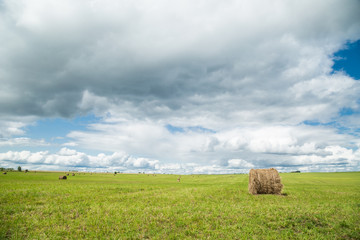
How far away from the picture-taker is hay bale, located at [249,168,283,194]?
22875mm

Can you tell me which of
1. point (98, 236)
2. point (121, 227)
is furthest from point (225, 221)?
point (98, 236)

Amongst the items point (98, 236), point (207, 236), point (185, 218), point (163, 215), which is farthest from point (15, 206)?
point (207, 236)

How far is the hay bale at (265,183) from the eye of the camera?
22875 mm

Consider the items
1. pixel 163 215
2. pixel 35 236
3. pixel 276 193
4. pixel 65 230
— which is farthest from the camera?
pixel 276 193

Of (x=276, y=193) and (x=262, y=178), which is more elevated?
(x=262, y=178)

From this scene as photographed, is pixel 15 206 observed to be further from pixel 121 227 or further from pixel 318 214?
pixel 318 214

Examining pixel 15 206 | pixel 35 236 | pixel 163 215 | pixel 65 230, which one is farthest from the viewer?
pixel 15 206

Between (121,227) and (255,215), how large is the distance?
7.69 meters

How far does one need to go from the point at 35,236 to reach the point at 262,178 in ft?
70.4

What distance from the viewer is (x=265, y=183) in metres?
23.2

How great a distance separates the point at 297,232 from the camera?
32.3ft

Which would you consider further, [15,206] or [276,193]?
[276,193]

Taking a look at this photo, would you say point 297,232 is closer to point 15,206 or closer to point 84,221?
point 84,221

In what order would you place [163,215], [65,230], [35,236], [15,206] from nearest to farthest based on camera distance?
[35,236], [65,230], [163,215], [15,206]
